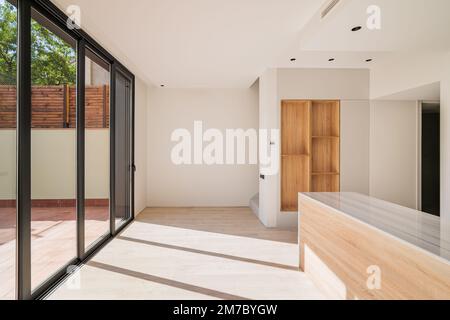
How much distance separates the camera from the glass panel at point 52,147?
244cm

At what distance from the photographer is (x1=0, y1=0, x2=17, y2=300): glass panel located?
76.4 inches

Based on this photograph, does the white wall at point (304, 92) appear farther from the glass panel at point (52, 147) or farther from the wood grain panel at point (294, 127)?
the glass panel at point (52, 147)

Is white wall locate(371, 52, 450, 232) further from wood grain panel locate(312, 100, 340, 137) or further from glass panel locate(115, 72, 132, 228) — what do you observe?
glass panel locate(115, 72, 132, 228)

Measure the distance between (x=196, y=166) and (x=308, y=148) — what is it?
8.35ft

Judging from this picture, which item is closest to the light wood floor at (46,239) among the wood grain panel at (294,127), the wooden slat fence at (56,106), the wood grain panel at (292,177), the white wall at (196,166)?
the wooden slat fence at (56,106)

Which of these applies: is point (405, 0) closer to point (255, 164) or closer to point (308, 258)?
point (308, 258)

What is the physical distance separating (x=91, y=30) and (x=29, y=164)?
175cm

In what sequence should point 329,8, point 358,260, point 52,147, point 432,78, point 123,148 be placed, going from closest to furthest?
point 358,260, point 329,8, point 52,147, point 432,78, point 123,148

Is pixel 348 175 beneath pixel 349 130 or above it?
beneath

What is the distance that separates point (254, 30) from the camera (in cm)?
300

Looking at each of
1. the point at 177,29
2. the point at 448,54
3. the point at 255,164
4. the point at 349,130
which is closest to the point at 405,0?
the point at 448,54

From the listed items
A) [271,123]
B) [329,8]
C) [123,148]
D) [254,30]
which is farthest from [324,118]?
[123,148]

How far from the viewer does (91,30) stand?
3.09 meters

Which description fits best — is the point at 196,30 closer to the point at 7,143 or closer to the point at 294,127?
the point at 7,143
